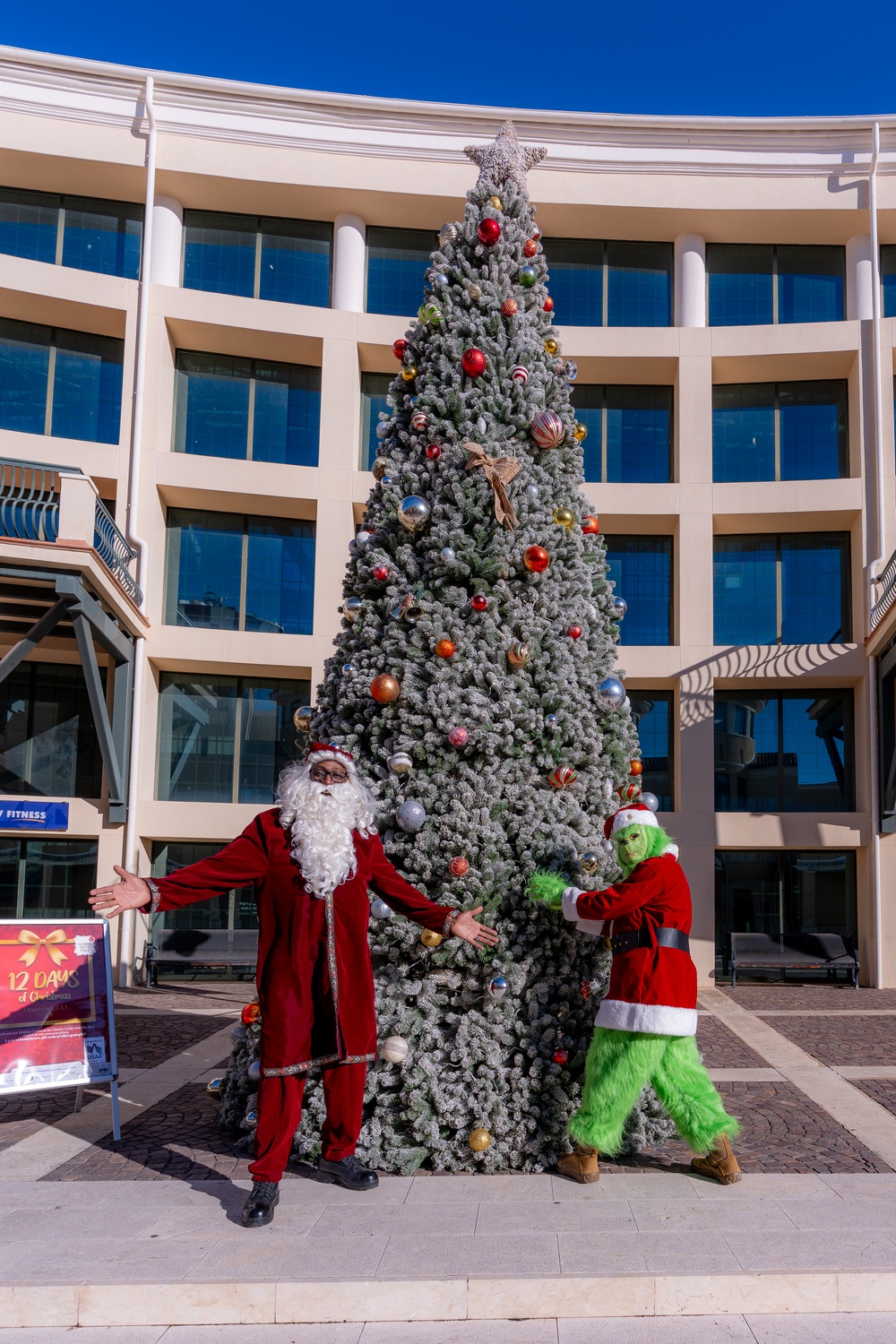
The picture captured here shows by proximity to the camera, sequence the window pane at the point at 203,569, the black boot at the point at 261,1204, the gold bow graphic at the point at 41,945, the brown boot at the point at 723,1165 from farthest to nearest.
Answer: the window pane at the point at 203,569
the gold bow graphic at the point at 41,945
the brown boot at the point at 723,1165
the black boot at the point at 261,1204

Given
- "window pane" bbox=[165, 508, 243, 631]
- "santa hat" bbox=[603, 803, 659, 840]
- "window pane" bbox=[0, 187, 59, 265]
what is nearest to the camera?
"santa hat" bbox=[603, 803, 659, 840]

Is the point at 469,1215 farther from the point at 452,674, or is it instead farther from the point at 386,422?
the point at 386,422

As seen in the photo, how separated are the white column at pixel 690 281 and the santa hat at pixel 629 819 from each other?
13.6 meters

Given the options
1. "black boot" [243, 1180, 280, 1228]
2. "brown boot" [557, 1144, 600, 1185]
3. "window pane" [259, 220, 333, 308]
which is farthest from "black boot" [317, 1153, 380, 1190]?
"window pane" [259, 220, 333, 308]

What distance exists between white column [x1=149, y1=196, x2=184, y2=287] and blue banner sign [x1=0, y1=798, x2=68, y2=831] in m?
7.84

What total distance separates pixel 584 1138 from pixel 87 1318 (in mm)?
2210

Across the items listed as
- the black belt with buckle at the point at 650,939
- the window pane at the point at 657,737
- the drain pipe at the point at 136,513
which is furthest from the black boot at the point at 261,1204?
the window pane at the point at 657,737

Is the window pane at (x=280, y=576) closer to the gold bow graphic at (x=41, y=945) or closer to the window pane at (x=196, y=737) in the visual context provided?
the window pane at (x=196, y=737)

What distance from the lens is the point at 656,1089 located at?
4.97 meters

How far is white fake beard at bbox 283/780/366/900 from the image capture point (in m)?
4.91

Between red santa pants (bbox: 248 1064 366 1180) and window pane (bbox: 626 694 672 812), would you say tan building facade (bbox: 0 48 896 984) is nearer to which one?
window pane (bbox: 626 694 672 812)

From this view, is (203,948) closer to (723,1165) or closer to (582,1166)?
(582,1166)

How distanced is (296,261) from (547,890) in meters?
14.3

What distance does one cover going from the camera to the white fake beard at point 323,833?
4.91m
